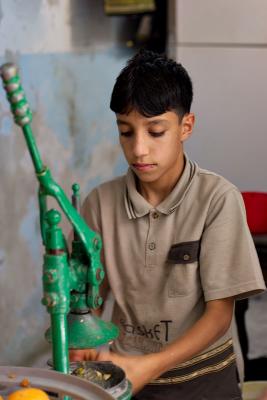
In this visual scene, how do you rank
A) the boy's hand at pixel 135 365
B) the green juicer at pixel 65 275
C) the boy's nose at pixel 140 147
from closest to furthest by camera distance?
the green juicer at pixel 65 275 < the boy's hand at pixel 135 365 < the boy's nose at pixel 140 147

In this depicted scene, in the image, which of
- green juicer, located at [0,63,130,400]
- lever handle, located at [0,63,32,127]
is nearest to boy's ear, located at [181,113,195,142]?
green juicer, located at [0,63,130,400]

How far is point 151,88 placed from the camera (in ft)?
5.66

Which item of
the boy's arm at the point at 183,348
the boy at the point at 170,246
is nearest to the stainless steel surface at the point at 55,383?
the boy's arm at the point at 183,348

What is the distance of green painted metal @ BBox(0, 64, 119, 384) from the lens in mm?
1094

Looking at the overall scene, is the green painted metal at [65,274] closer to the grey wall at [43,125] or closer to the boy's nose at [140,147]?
the boy's nose at [140,147]

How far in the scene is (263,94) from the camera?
343 cm

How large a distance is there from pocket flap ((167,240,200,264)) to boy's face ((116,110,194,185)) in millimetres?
165

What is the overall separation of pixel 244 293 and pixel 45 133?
1.77 metres

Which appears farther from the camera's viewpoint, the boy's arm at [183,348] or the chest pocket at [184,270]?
the chest pocket at [184,270]

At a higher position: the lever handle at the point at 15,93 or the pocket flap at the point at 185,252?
the lever handle at the point at 15,93

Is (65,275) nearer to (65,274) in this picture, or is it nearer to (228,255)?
(65,274)

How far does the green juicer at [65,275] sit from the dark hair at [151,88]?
56 centimetres

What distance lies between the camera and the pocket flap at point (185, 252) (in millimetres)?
1722

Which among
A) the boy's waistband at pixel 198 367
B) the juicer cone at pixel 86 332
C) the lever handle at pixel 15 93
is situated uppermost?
the lever handle at pixel 15 93
